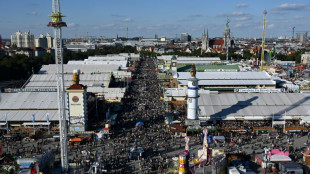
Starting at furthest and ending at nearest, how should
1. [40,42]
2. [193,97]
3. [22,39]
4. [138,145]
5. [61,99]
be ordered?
1. [40,42]
2. [22,39]
3. [193,97]
4. [138,145]
5. [61,99]

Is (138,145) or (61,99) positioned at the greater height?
(61,99)

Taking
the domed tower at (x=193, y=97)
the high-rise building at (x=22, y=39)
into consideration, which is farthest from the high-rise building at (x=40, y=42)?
the domed tower at (x=193, y=97)

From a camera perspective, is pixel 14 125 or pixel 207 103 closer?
pixel 14 125

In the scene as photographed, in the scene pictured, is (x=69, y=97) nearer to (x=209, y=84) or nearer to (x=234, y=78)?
(x=209, y=84)

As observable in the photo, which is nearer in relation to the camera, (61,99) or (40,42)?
(61,99)

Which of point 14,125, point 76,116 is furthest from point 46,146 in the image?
point 14,125

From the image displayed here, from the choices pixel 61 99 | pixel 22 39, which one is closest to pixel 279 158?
pixel 61 99

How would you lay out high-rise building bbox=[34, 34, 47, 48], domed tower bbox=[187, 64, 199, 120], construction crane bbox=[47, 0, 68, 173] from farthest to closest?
high-rise building bbox=[34, 34, 47, 48]
domed tower bbox=[187, 64, 199, 120]
construction crane bbox=[47, 0, 68, 173]

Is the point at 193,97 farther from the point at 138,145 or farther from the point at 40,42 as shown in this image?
the point at 40,42

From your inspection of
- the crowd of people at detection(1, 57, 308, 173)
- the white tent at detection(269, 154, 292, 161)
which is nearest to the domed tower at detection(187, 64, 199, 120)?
the crowd of people at detection(1, 57, 308, 173)

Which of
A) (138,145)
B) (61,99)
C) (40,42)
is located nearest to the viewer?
(61,99)

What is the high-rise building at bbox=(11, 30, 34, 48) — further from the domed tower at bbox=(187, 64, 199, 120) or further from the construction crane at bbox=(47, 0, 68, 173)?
the construction crane at bbox=(47, 0, 68, 173)
